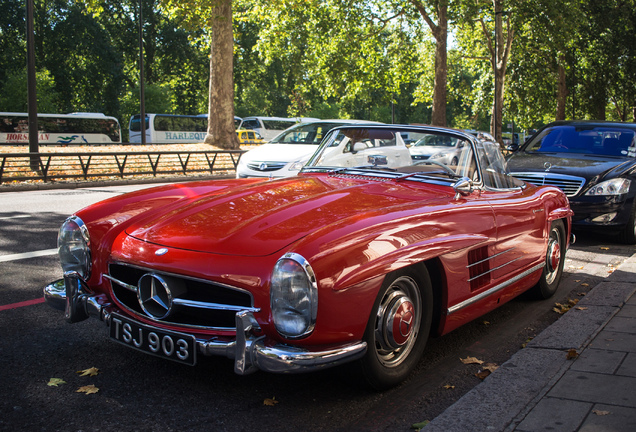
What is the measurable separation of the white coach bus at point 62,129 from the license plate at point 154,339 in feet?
127

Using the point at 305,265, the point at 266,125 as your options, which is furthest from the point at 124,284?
the point at 266,125

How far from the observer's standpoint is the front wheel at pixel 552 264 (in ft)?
17.1

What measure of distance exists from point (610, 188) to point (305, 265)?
628 centimetres

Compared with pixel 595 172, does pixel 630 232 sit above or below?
below

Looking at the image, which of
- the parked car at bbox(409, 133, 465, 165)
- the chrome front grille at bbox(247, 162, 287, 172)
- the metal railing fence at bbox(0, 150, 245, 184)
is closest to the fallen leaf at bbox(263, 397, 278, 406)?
the parked car at bbox(409, 133, 465, 165)

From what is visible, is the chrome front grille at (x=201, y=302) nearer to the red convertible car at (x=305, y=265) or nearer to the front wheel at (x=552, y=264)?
the red convertible car at (x=305, y=265)

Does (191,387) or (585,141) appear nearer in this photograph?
(191,387)

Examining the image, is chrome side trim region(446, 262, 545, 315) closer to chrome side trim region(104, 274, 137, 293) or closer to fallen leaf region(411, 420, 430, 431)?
fallen leaf region(411, 420, 430, 431)

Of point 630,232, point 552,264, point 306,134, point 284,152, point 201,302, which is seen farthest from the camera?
point 306,134

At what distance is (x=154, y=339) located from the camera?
117 inches

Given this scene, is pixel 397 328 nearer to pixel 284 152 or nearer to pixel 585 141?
pixel 585 141

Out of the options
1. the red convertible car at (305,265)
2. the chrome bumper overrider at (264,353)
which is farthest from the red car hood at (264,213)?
the chrome bumper overrider at (264,353)

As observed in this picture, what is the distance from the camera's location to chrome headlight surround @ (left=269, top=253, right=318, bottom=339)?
2.74 m

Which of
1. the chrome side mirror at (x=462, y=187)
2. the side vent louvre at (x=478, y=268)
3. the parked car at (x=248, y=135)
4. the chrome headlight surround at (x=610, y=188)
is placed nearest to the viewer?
the side vent louvre at (x=478, y=268)
